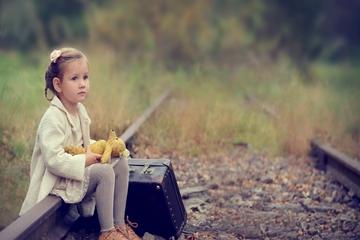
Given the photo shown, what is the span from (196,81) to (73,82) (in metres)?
8.79

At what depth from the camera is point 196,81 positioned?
486 inches

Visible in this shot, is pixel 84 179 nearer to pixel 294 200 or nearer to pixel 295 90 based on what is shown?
pixel 294 200

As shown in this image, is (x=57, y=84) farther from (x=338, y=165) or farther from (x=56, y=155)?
(x=338, y=165)

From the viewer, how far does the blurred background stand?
6500 millimetres

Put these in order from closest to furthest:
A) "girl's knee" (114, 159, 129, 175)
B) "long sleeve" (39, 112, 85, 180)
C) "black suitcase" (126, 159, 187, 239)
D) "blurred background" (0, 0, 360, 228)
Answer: "long sleeve" (39, 112, 85, 180) < "girl's knee" (114, 159, 129, 175) < "black suitcase" (126, 159, 187, 239) < "blurred background" (0, 0, 360, 228)

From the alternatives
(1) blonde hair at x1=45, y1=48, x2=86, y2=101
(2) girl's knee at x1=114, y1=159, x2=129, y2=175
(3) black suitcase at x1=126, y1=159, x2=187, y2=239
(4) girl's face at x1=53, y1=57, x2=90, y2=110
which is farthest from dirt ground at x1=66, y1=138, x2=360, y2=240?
(1) blonde hair at x1=45, y1=48, x2=86, y2=101

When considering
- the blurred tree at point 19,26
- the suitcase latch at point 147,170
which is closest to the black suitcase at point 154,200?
the suitcase latch at point 147,170

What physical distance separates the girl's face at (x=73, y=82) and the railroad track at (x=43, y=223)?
571mm

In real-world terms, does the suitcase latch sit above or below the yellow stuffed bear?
below

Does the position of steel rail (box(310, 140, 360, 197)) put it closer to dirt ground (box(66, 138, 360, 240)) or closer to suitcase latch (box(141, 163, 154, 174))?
dirt ground (box(66, 138, 360, 240))

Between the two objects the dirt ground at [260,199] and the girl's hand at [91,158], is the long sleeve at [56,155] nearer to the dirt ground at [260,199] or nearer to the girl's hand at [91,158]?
the girl's hand at [91,158]

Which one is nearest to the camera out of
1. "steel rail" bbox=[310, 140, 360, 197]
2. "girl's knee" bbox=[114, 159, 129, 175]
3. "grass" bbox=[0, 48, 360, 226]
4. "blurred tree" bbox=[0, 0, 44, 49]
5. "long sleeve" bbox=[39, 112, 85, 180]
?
"long sleeve" bbox=[39, 112, 85, 180]

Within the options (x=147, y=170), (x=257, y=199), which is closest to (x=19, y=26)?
(x=257, y=199)

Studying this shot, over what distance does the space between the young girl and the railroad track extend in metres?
0.11
